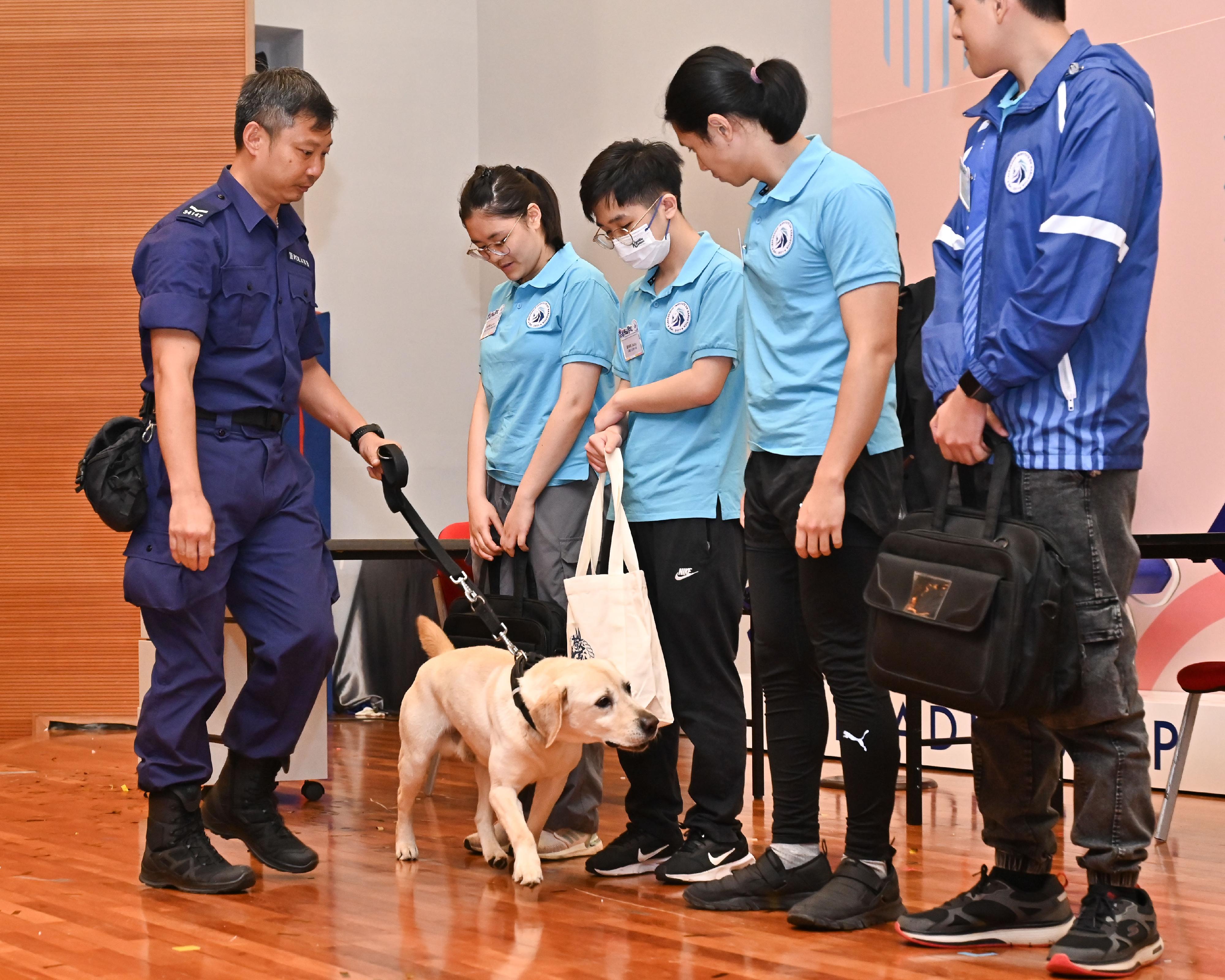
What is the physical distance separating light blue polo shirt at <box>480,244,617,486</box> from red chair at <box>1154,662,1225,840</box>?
1.67 metres

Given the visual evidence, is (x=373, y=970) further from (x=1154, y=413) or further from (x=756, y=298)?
(x=1154, y=413)

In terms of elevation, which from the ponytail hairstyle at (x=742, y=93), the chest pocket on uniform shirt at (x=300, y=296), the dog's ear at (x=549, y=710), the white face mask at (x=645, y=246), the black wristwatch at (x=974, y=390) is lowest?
the dog's ear at (x=549, y=710)

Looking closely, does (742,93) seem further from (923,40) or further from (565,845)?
(923,40)

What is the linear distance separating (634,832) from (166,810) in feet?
3.25

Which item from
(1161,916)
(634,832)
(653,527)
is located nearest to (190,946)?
(634,832)

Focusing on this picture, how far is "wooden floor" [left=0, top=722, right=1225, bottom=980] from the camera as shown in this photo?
2.04 m

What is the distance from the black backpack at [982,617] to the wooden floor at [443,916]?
0.47 meters

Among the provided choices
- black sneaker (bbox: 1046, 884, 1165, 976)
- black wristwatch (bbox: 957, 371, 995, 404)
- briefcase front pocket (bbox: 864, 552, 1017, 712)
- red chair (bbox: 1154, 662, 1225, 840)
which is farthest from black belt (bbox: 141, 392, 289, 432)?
red chair (bbox: 1154, 662, 1225, 840)

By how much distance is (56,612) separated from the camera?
5.33m

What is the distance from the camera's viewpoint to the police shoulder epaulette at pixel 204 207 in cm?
262

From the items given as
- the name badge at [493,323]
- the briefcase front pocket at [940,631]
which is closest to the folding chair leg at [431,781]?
the name badge at [493,323]

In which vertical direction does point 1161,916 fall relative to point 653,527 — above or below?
below

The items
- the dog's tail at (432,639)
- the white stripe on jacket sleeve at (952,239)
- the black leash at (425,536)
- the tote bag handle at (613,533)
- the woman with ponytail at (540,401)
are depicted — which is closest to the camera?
the white stripe on jacket sleeve at (952,239)

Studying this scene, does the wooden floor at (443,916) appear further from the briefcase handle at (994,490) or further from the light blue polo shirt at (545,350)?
the light blue polo shirt at (545,350)
